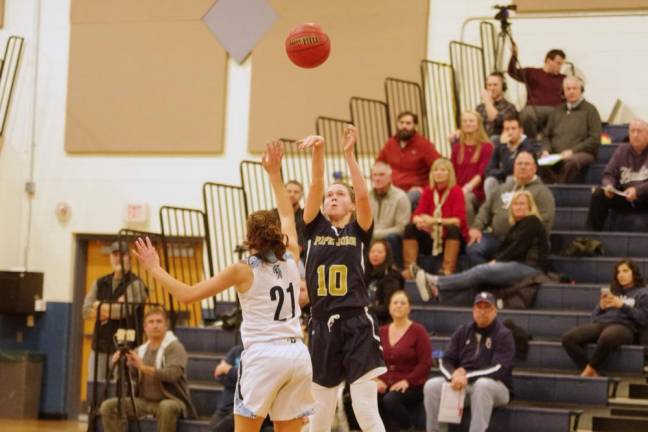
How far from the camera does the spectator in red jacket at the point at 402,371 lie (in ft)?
28.7

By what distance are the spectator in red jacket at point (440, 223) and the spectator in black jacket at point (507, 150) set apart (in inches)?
20.0

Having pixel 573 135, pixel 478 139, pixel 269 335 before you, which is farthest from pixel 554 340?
pixel 269 335

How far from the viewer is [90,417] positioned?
973 cm

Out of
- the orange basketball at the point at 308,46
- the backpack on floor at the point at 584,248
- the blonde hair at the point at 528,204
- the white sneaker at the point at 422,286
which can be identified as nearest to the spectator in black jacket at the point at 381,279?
the white sneaker at the point at 422,286

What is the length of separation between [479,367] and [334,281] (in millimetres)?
2430

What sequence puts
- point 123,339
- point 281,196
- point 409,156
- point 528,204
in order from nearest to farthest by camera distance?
point 281,196
point 123,339
point 528,204
point 409,156

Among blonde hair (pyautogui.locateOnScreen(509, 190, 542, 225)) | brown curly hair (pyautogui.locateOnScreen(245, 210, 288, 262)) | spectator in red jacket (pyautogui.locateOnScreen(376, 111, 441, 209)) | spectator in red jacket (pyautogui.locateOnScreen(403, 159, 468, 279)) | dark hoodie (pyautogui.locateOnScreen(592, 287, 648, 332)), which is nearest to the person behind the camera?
brown curly hair (pyautogui.locateOnScreen(245, 210, 288, 262))

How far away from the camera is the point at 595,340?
8969mm

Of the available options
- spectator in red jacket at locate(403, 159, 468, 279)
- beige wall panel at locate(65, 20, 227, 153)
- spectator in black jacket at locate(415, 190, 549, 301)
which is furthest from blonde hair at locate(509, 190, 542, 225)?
beige wall panel at locate(65, 20, 227, 153)

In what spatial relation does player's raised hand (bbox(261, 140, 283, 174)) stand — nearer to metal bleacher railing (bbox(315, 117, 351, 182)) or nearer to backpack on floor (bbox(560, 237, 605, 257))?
backpack on floor (bbox(560, 237, 605, 257))

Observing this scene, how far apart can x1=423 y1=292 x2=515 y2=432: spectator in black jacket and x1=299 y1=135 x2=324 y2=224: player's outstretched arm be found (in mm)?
2411

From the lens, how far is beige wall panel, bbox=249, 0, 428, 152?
13.0 m

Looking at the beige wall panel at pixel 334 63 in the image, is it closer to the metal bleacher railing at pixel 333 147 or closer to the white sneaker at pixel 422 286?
the metal bleacher railing at pixel 333 147

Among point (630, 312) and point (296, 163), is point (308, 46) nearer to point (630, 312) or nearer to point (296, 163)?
point (630, 312)
